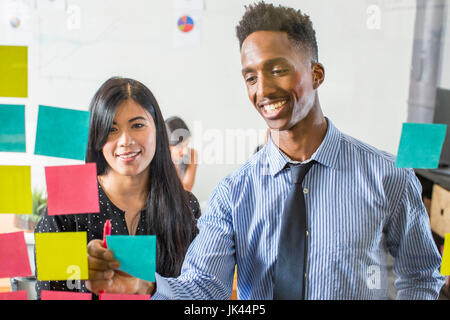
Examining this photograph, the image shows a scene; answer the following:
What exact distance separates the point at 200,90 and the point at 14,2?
46 centimetres

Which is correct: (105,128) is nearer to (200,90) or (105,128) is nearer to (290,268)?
(200,90)

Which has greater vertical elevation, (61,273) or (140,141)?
(140,141)

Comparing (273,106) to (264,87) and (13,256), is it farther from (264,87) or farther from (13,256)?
(13,256)

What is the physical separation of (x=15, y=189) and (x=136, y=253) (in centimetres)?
32

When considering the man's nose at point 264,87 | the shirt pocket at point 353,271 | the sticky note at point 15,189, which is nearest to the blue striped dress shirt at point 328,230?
the shirt pocket at point 353,271

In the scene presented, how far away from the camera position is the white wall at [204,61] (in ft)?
3.10

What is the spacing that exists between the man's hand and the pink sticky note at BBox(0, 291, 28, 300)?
0.16 metres

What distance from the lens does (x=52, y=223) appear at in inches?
37.7

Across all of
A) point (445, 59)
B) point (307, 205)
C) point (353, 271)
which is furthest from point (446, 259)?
point (445, 59)

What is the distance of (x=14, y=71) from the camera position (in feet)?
3.13

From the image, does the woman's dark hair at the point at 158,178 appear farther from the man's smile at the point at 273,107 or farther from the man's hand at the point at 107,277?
the man's smile at the point at 273,107
